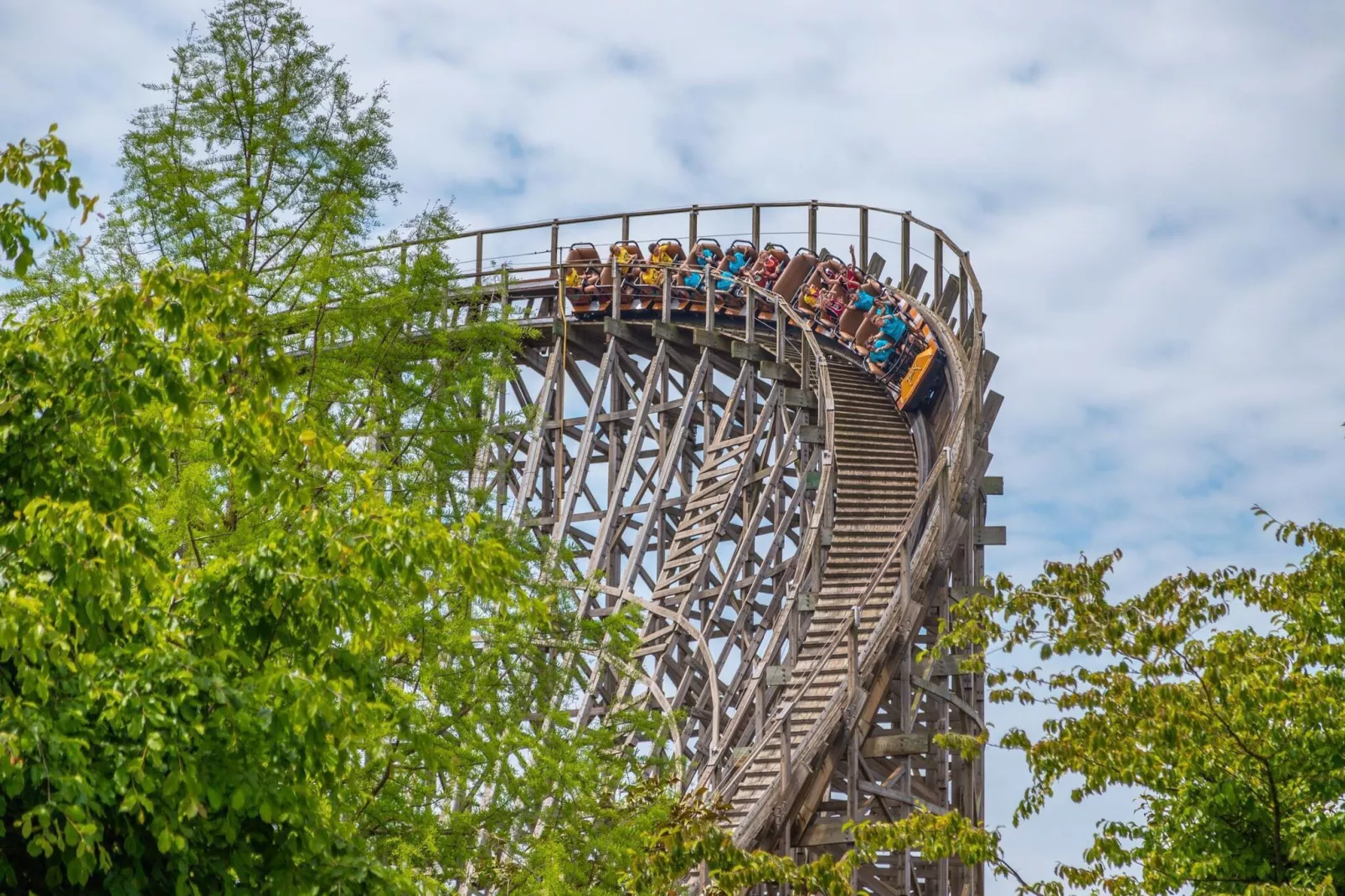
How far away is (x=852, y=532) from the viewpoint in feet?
74.3

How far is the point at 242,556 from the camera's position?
713 centimetres

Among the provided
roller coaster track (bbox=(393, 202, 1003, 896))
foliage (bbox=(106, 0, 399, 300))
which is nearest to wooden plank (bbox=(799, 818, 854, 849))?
roller coaster track (bbox=(393, 202, 1003, 896))

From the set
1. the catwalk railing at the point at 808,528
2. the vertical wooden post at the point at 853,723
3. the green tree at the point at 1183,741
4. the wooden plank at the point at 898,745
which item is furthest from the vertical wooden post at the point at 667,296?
the green tree at the point at 1183,741

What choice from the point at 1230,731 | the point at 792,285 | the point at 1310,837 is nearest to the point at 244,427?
the point at 1230,731

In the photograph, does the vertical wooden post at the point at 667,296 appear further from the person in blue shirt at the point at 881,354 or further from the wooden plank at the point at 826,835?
the wooden plank at the point at 826,835

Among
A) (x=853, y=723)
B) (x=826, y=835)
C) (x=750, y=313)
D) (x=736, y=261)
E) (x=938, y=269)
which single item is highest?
(x=736, y=261)

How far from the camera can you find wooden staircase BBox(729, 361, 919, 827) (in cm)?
1920

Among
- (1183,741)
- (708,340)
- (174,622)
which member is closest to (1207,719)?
(1183,741)

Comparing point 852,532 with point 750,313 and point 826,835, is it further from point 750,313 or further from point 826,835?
point 750,313

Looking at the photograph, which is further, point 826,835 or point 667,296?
point 667,296

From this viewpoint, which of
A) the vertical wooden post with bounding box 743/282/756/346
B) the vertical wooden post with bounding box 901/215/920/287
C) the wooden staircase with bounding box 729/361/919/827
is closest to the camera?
the wooden staircase with bounding box 729/361/919/827

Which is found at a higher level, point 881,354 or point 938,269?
point 938,269

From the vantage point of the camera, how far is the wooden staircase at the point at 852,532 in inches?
756

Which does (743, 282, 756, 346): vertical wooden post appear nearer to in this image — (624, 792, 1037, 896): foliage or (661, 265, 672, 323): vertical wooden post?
(661, 265, 672, 323): vertical wooden post
